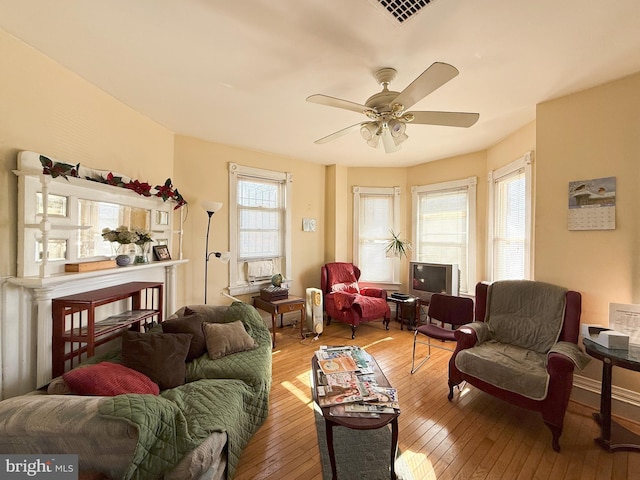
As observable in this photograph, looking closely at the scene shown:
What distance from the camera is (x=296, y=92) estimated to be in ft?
8.15

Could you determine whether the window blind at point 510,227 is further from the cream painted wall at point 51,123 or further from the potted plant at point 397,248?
the cream painted wall at point 51,123

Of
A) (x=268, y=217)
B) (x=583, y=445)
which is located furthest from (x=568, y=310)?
(x=268, y=217)

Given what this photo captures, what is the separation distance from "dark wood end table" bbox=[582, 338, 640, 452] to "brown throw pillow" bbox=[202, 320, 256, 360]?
2.65 m

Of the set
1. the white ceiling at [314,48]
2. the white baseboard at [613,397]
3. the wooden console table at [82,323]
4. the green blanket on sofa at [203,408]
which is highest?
the white ceiling at [314,48]

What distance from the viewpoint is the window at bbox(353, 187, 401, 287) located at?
5.08 meters

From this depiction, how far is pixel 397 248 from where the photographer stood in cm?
480

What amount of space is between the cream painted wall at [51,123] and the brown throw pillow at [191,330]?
3.53ft

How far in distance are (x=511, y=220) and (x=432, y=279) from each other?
1.28 m

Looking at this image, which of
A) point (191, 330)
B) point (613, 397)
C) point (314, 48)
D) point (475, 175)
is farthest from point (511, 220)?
point (191, 330)

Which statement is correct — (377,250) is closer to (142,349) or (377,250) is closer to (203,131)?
(203,131)

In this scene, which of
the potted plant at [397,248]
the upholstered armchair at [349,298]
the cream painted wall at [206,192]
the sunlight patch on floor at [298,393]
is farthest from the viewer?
the potted plant at [397,248]

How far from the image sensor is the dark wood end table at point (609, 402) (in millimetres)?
1821

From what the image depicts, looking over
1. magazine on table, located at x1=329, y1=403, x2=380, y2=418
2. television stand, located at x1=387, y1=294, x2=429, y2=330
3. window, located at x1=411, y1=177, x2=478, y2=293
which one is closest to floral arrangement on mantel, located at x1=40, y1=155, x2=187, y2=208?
magazine on table, located at x1=329, y1=403, x2=380, y2=418

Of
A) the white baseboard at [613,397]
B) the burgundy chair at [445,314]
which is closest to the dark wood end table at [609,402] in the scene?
the white baseboard at [613,397]
